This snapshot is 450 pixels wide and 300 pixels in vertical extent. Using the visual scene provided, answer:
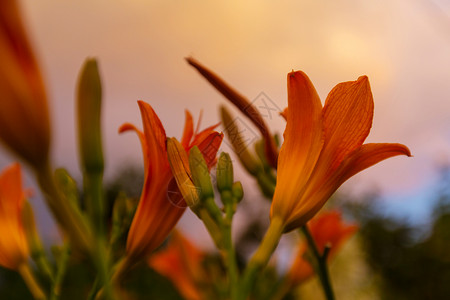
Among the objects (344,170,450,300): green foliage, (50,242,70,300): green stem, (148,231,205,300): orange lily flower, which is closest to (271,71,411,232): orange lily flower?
(50,242,70,300): green stem

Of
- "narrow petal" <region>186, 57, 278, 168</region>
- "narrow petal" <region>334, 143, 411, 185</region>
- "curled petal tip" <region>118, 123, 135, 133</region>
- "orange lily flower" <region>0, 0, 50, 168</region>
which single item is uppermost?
"narrow petal" <region>334, 143, 411, 185</region>

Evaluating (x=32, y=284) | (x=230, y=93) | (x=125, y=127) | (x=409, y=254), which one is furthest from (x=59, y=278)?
(x=409, y=254)

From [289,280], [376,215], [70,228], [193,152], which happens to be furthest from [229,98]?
[376,215]

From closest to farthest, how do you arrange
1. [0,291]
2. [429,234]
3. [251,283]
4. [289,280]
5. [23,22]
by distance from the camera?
[23,22], [251,283], [289,280], [0,291], [429,234]

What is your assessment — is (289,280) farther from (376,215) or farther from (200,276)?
(376,215)

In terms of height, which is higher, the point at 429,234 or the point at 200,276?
the point at 429,234

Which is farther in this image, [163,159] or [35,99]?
[163,159]

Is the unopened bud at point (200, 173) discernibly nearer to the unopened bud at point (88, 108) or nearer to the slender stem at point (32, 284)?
the unopened bud at point (88, 108)

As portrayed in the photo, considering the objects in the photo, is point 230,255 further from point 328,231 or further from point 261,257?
point 328,231

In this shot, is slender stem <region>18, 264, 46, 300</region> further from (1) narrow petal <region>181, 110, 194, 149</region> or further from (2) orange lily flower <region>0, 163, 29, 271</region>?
(1) narrow petal <region>181, 110, 194, 149</region>
